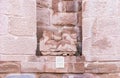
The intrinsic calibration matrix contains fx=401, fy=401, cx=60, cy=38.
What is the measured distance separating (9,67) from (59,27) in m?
0.58

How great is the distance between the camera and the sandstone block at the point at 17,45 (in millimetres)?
3457

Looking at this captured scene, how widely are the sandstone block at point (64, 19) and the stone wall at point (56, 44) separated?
0.43 feet

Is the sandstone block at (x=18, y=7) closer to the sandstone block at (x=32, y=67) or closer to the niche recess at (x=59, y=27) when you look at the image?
the niche recess at (x=59, y=27)

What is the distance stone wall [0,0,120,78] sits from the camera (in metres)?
3.47

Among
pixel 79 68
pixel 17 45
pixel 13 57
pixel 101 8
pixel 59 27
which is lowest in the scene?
pixel 79 68

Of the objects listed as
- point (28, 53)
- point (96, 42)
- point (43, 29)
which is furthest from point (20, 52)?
point (96, 42)

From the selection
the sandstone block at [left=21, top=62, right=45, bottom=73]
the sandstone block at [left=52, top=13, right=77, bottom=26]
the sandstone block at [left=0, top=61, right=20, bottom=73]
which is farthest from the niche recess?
the sandstone block at [left=0, top=61, right=20, bottom=73]

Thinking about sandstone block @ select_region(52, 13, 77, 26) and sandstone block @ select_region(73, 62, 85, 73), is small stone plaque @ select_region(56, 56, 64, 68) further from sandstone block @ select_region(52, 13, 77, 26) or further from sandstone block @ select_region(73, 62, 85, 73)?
sandstone block @ select_region(52, 13, 77, 26)

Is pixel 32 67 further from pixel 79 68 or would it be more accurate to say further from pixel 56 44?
pixel 79 68

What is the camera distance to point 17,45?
3477 millimetres

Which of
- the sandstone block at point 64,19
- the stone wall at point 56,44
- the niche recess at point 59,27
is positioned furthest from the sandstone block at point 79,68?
the sandstone block at point 64,19

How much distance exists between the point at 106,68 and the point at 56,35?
1.75 feet

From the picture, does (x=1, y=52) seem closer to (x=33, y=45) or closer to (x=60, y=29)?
(x=33, y=45)

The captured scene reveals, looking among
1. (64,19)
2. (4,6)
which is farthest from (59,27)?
(4,6)
